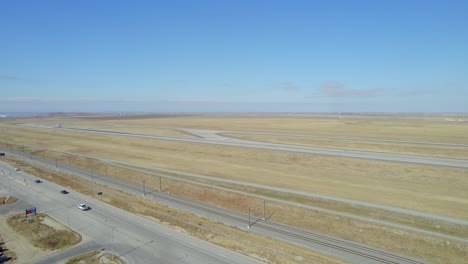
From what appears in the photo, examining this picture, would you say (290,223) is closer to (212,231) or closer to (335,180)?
(212,231)

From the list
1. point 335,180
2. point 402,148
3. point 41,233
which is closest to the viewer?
point 41,233

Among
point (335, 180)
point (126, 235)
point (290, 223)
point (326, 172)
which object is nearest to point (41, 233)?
point (126, 235)

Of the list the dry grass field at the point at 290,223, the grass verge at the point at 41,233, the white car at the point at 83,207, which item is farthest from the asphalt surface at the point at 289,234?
the grass verge at the point at 41,233

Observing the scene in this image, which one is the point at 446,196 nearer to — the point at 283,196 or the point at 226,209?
the point at 283,196

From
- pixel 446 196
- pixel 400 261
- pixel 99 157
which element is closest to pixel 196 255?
pixel 400 261

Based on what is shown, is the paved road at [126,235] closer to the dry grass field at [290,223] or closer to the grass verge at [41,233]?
the grass verge at [41,233]

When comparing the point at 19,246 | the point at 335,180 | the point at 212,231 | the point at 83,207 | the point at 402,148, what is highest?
the point at 402,148
